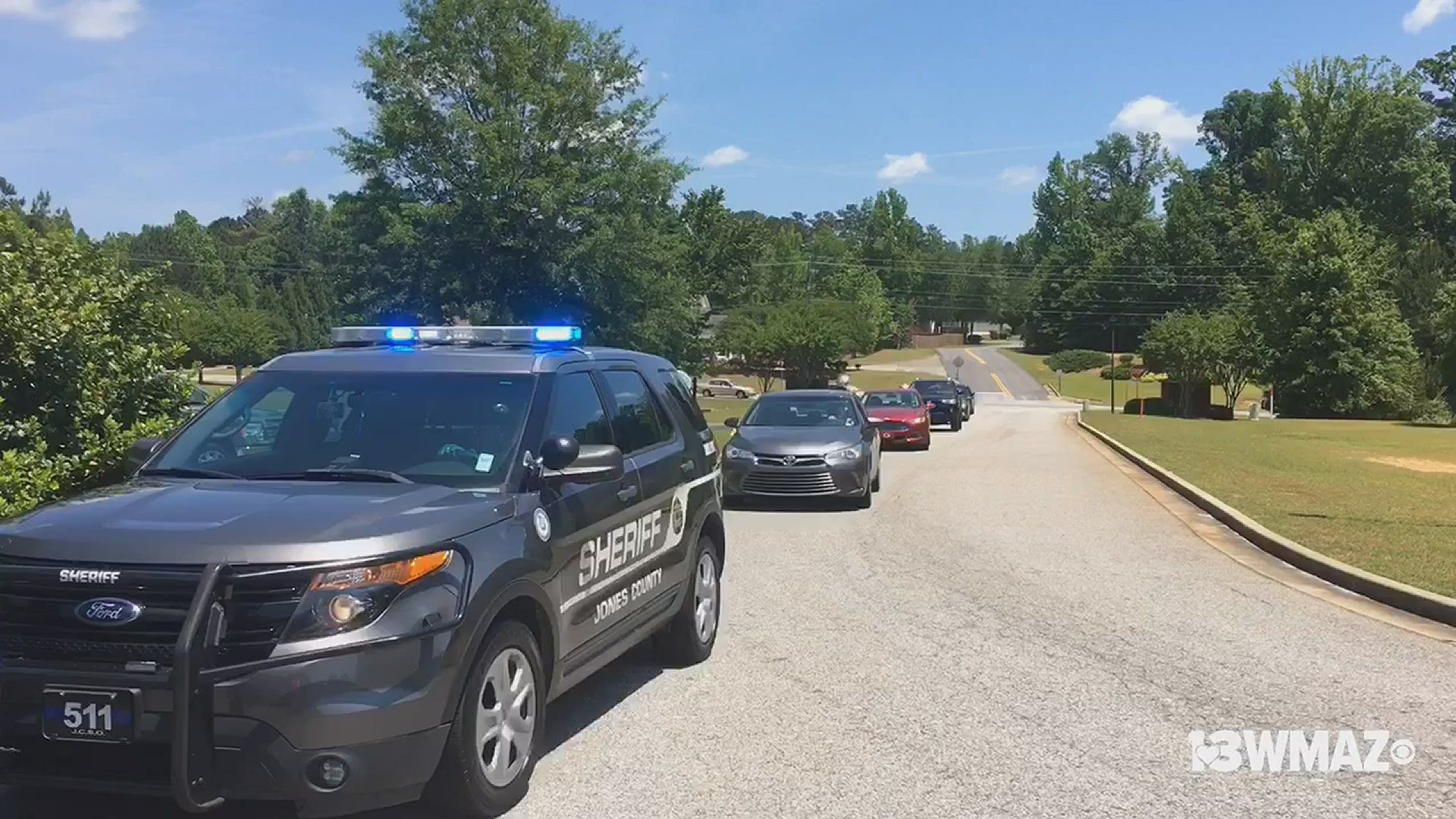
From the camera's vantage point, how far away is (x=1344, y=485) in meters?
18.5

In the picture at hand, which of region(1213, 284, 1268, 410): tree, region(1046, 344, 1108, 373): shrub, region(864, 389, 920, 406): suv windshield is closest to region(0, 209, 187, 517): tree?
region(864, 389, 920, 406): suv windshield

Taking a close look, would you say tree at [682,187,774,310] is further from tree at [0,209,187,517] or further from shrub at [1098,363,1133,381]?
tree at [0,209,187,517]

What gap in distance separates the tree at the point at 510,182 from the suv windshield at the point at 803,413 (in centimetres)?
2342

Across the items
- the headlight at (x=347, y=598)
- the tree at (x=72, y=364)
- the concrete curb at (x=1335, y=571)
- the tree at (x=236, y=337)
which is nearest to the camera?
the headlight at (x=347, y=598)

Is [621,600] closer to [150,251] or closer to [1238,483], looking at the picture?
[1238,483]

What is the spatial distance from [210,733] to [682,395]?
13.9 ft

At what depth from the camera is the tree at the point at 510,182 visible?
40812 mm

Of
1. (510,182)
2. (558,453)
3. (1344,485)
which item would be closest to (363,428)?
(558,453)

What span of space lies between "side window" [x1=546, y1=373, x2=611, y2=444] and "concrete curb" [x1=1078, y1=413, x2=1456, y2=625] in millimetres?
6307

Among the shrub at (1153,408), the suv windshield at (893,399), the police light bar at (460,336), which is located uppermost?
the police light bar at (460,336)

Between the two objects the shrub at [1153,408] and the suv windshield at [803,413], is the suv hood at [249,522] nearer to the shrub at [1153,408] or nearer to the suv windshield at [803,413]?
the suv windshield at [803,413]

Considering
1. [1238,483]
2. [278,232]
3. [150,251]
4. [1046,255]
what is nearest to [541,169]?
[1238,483]

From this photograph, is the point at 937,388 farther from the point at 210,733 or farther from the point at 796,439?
the point at 210,733
